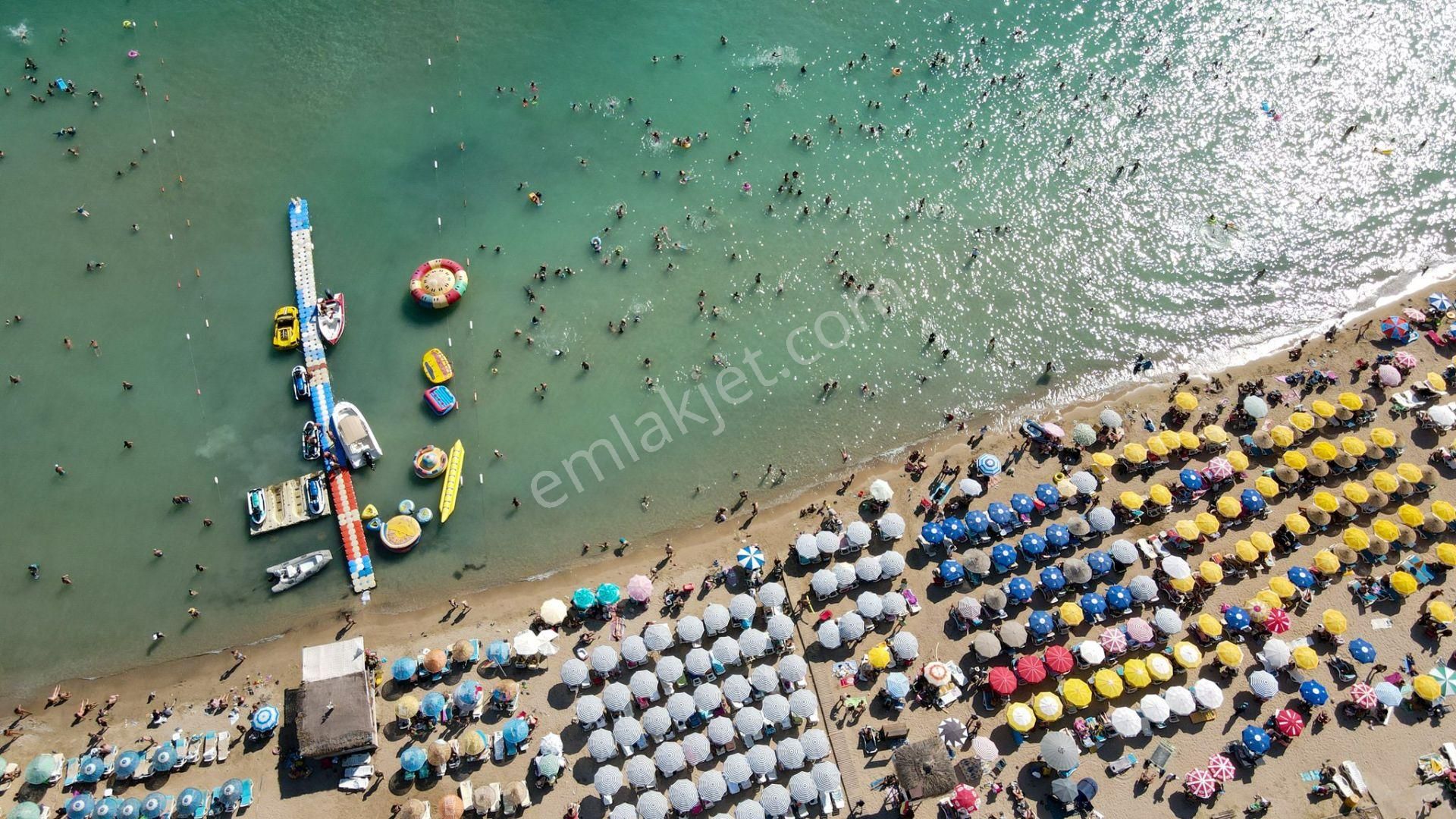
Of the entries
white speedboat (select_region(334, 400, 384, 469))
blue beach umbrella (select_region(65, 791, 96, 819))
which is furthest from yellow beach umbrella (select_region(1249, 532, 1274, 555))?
blue beach umbrella (select_region(65, 791, 96, 819))

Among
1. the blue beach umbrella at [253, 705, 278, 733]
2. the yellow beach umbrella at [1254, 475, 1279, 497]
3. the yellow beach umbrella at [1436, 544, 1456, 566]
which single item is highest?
the blue beach umbrella at [253, 705, 278, 733]

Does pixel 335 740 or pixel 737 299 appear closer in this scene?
pixel 335 740

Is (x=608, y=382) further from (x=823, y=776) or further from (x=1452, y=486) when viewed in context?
(x=1452, y=486)

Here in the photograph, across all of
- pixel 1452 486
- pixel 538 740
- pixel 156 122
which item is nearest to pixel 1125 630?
pixel 1452 486

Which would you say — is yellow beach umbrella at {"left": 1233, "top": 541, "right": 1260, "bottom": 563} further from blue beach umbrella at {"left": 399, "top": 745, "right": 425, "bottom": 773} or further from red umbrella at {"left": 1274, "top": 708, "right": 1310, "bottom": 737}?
blue beach umbrella at {"left": 399, "top": 745, "right": 425, "bottom": 773}

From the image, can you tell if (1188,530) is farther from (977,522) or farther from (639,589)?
(639,589)
